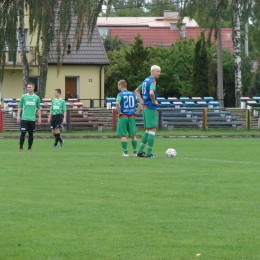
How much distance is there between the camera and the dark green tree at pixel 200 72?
172 ft

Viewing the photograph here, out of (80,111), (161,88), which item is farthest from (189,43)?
(80,111)

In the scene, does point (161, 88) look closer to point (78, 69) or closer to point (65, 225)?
point (78, 69)

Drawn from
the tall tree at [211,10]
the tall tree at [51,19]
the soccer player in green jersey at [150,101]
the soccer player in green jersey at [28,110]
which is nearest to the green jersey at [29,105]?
the soccer player in green jersey at [28,110]

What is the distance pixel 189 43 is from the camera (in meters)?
65.9

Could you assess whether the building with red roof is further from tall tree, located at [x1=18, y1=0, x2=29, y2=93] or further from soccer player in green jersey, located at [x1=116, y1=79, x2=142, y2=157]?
soccer player in green jersey, located at [x1=116, y1=79, x2=142, y2=157]

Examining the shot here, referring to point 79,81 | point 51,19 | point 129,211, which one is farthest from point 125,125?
point 79,81

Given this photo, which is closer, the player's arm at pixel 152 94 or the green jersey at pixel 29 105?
the player's arm at pixel 152 94

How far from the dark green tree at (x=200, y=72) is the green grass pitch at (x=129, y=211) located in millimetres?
35755

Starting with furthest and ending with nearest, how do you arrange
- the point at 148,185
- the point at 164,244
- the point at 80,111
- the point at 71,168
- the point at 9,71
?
1. the point at 9,71
2. the point at 80,111
3. the point at 71,168
4. the point at 148,185
5. the point at 164,244

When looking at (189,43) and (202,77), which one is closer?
(202,77)

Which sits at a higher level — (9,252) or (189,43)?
(189,43)

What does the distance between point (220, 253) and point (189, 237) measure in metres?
0.81

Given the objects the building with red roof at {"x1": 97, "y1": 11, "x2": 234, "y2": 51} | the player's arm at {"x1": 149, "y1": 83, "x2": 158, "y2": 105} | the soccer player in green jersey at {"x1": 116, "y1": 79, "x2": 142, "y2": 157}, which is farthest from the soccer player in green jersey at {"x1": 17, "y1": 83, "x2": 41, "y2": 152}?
the building with red roof at {"x1": 97, "y1": 11, "x2": 234, "y2": 51}

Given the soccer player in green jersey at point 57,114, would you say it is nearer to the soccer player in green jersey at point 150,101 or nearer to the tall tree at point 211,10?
the soccer player in green jersey at point 150,101
